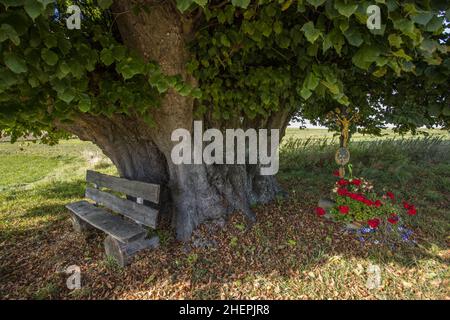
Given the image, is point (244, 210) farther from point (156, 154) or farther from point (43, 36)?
point (43, 36)

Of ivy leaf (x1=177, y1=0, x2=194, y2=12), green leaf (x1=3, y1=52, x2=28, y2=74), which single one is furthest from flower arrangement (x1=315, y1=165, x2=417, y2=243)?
green leaf (x1=3, y1=52, x2=28, y2=74)

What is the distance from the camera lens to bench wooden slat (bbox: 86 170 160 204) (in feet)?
12.0

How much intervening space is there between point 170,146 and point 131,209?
3.96 feet

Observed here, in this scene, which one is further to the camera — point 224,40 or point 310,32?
point 224,40

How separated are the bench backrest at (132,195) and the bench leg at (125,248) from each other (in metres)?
0.33

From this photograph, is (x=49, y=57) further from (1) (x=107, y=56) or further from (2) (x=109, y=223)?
(2) (x=109, y=223)

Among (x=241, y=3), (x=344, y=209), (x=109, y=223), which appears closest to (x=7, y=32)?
(x=241, y=3)

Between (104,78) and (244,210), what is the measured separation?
3.05m

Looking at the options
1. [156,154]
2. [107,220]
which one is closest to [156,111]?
[156,154]

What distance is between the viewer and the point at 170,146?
3996 mm

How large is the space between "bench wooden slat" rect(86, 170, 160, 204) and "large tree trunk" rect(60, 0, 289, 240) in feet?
1.29

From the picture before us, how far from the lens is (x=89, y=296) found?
3.06 metres

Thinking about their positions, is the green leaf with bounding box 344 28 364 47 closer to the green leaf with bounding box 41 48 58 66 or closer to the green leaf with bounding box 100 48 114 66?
the green leaf with bounding box 100 48 114 66

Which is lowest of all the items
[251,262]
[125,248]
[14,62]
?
[251,262]
